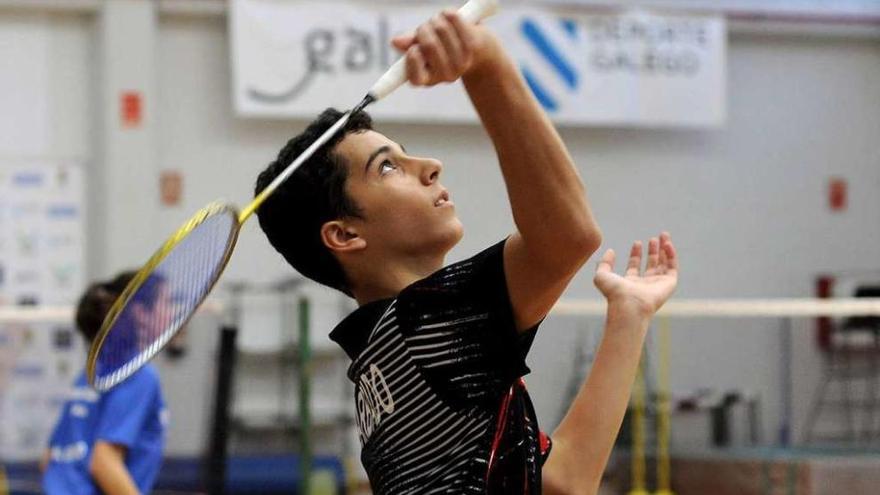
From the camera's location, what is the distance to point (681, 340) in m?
10.6

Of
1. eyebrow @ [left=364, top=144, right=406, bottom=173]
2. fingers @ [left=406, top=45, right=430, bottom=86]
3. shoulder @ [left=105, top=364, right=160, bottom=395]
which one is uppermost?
fingers @ [left=406, top=45, right=430, bottom=86]

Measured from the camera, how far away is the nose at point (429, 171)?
6.83ft

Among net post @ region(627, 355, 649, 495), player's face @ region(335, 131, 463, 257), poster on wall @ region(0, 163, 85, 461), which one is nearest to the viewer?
player's face @ region(335, 131, 463, 257)

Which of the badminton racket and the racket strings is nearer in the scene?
the badminton racket

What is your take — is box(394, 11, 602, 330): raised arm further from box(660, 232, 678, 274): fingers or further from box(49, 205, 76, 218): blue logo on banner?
box(49, 205, 76, 218): blue logo on banner

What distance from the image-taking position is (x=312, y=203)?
2.16m

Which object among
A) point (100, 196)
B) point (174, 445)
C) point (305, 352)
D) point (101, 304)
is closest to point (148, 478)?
point (101, 304)

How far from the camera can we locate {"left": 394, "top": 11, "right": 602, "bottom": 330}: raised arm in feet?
5.64

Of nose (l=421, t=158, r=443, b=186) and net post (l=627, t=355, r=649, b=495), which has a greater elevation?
nose (l=421, t=158, r=443, b=186)

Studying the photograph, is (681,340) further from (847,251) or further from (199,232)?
(199,232)

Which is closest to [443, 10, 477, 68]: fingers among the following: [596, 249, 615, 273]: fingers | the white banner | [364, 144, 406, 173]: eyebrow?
[364, 144, 406, 173]: eyebrow

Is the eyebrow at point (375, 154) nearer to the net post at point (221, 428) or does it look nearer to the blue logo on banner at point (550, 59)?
the net post at point (221, 428)

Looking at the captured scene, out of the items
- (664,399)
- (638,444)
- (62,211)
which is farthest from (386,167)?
(62,211)

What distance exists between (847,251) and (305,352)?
5774 millimetres
